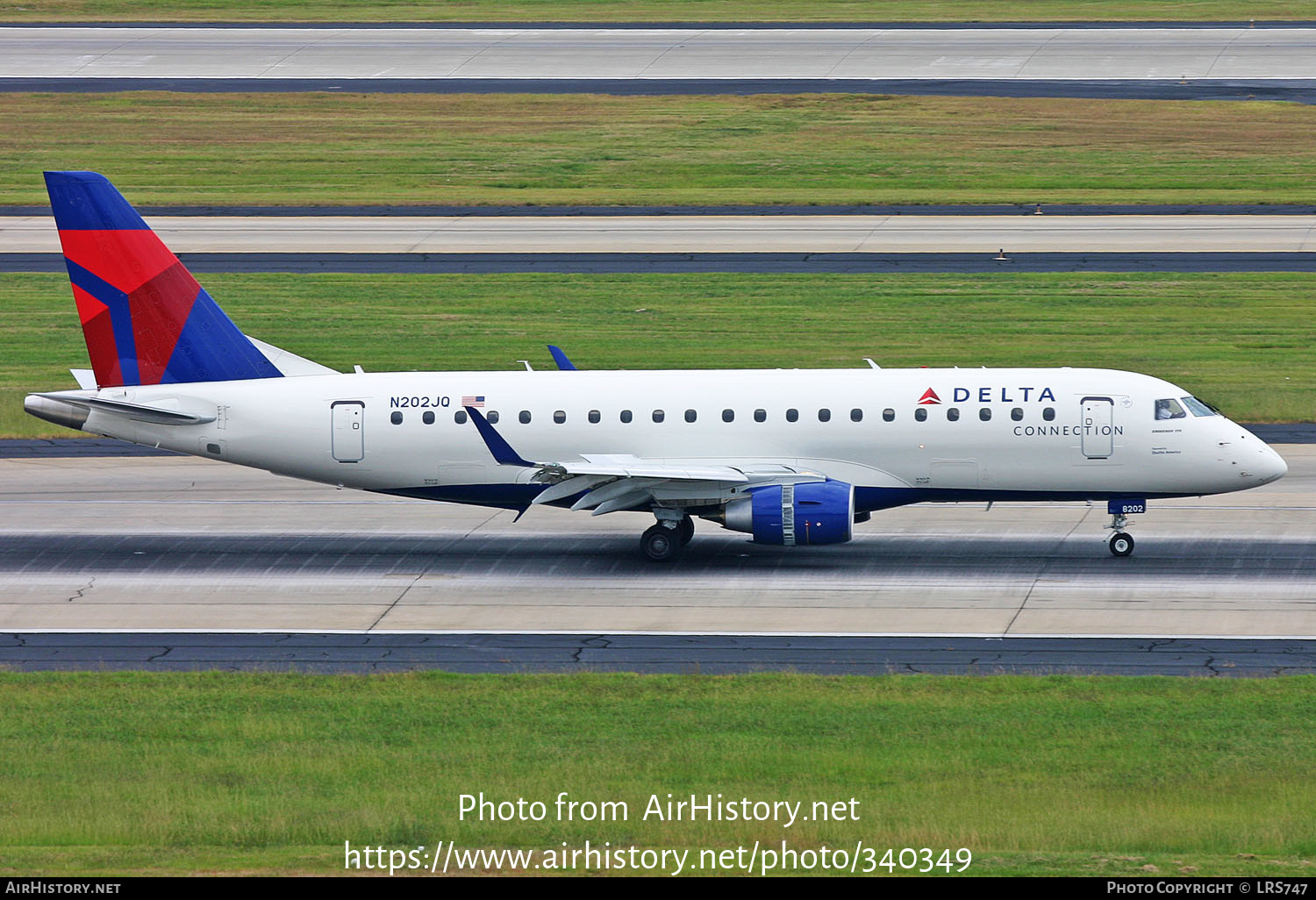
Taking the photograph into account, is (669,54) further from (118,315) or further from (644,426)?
(644,426)

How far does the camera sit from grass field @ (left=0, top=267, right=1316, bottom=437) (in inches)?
1948

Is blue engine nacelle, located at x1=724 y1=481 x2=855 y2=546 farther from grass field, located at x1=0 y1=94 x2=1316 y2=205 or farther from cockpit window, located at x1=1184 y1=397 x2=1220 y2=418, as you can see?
grass field, located at x1=0 y1=94 x2=1316 y2=205

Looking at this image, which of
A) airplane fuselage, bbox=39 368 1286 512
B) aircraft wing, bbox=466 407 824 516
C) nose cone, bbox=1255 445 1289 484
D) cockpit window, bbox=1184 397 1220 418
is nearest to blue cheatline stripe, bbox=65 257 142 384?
airplane fuselage, bbox=39 368 1286 512

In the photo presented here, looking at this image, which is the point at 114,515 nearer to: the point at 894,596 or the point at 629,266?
the point at 894,596

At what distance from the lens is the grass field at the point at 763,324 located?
49.5 metres

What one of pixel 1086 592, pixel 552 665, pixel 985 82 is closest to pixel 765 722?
pixel 552 665

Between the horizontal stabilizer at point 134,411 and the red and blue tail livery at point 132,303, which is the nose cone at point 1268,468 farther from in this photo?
the horizontal stabilizer at point 134,411

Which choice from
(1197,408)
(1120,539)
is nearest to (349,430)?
(1120,539)

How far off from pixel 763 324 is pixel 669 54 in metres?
49.2

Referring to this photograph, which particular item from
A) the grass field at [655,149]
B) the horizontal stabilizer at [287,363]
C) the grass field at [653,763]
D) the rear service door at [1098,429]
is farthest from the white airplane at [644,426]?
the grass field at [655,149]

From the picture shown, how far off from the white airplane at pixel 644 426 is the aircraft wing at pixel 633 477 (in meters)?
0.05

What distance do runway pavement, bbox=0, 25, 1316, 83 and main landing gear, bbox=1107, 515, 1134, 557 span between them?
6201cm

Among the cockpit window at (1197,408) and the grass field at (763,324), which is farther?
the grass field at (763,324)

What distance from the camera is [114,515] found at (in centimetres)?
3778
